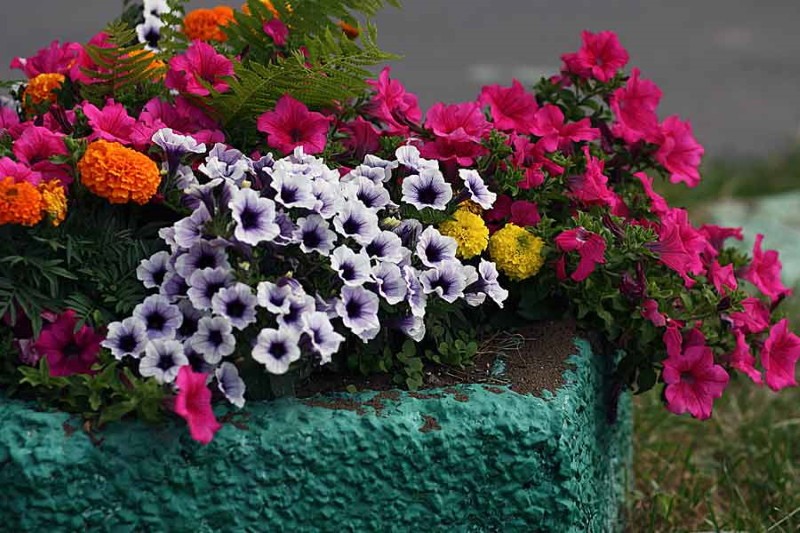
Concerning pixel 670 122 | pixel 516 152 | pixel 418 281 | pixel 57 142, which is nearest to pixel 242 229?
pixel 418 281

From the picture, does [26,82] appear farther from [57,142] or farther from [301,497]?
[301,497]

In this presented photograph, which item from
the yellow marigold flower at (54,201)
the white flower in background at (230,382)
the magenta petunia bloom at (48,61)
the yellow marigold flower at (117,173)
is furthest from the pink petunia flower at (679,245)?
the magenta petunia bloom at (48,61)

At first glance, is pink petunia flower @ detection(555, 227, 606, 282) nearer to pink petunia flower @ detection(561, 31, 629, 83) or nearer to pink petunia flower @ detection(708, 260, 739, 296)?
pink petunia flower @ detection(708, 260, 739, 296)

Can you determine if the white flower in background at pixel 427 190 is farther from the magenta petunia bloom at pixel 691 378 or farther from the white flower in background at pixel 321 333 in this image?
the magenta petunia bloom at pixel 691 378

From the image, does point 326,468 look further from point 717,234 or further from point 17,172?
point 717,234

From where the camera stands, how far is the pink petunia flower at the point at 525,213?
2.25 m

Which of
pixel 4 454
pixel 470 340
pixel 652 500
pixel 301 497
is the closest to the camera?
pixel 4 454

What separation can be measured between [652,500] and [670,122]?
0.96 meters

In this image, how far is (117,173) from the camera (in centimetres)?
186

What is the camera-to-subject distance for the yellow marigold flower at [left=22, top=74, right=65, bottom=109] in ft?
7.81

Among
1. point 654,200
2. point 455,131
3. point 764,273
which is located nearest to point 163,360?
point 455,131

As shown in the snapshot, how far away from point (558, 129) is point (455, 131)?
1.05 feet

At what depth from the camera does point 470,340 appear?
216cm

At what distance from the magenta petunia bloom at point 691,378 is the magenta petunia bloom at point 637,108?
59 cm
